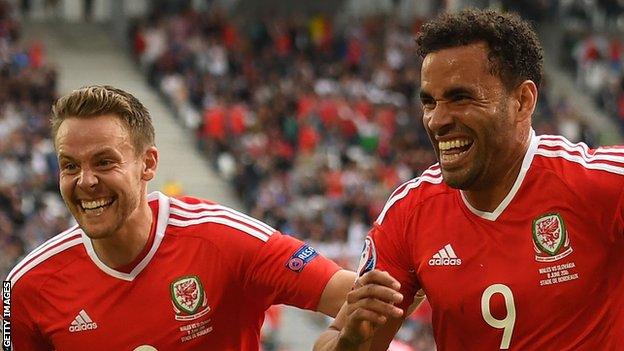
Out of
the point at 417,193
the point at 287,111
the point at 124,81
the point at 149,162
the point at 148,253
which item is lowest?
the point at 148,253

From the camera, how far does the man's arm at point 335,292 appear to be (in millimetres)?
5578

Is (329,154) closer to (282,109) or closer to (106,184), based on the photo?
(282,109)

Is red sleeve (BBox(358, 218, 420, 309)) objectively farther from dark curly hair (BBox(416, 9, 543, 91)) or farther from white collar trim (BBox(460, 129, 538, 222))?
dark curly hair (BBox(416, 9, 543, 91))

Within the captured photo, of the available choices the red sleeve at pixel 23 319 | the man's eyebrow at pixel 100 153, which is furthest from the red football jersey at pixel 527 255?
the red sleeve at pixel 23 319

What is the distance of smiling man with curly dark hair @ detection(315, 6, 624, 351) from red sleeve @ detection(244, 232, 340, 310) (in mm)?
427

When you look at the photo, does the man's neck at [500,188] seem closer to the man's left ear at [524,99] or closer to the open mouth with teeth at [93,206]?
the man's left ear at [524,99]

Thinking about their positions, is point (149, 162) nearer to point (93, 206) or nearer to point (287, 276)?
point (93, 206)

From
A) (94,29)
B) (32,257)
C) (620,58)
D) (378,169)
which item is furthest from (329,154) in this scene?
(32,257)

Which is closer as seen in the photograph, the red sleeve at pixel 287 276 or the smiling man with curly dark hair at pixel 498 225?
the smiling man with curly dark hair at pixel 498 225

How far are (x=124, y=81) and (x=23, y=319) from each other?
19.4 metres

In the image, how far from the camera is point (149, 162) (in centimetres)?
580

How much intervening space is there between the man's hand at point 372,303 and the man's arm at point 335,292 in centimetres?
63

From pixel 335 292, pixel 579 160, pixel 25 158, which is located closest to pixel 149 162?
pixel 335 292

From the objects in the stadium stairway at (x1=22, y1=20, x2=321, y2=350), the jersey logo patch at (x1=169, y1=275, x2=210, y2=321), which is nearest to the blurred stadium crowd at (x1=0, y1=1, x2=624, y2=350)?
the stadium stairway at (x1=22, y1=20, x2=321, y2=350)
